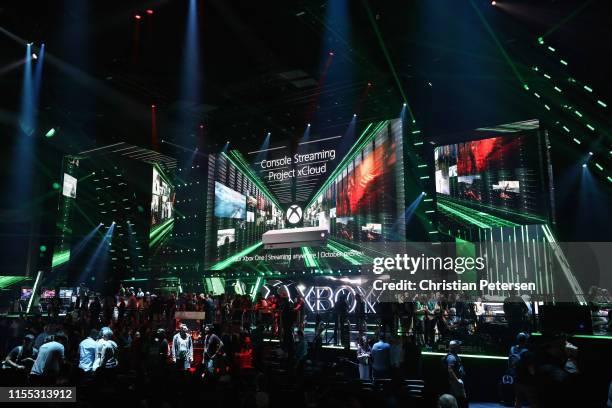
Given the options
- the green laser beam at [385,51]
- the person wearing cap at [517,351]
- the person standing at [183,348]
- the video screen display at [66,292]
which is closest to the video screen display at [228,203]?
the green laser beam at [385,51]

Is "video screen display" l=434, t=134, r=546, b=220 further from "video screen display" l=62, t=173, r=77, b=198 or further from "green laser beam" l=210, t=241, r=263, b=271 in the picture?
"video screen display" l=62, t=173, r=77, b=198

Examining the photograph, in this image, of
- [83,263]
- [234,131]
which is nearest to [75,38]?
[234,131]

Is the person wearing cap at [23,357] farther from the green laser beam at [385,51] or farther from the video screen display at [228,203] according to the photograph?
the green laser beam at [385,51]

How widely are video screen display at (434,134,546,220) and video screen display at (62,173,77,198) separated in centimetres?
1359

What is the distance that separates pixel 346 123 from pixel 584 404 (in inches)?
432

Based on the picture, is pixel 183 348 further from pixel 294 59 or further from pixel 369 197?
pixel 294 59

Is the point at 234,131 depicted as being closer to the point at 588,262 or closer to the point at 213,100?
the point at 213,100

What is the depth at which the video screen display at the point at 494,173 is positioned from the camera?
11852 millimetres

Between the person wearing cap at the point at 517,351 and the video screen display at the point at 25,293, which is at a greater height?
the video screen display at the point at 25,293

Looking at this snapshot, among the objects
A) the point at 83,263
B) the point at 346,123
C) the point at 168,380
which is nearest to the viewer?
the point at 168,380

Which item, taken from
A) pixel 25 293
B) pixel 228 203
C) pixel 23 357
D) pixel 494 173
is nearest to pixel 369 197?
pixel 494 173

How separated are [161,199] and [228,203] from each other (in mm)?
3405

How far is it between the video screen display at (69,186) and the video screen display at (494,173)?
13.6 metres

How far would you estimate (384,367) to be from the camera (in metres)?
8.31
